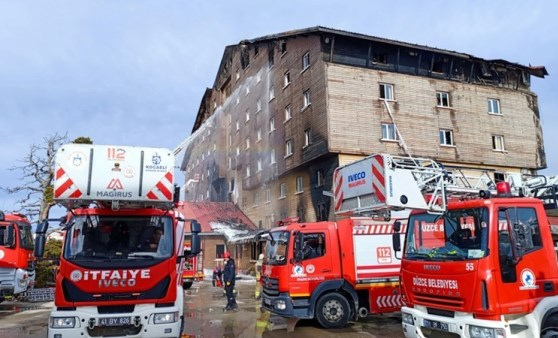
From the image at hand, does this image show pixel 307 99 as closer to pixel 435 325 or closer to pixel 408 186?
pixel 408 186

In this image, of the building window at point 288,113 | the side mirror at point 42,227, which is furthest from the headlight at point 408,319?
the building window at point 288,113

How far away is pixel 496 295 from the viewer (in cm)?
570

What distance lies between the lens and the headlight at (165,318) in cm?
626

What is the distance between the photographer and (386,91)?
80.6ft

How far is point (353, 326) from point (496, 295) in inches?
202

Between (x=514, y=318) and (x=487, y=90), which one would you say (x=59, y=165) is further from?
(x=487, y=90)

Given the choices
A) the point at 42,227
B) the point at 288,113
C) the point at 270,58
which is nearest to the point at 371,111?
the point at 288,113

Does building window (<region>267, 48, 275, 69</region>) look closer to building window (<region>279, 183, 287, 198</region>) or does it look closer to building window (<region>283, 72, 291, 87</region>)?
building window (<region>283, 72, 291, 87</region>)

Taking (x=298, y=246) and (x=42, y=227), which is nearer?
(x=42, y=227)

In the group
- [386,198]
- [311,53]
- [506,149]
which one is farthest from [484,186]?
[506,149]

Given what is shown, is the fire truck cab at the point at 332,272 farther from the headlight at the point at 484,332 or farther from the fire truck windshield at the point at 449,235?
the headlight at the point at 484,332

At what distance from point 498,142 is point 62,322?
88.1 feet

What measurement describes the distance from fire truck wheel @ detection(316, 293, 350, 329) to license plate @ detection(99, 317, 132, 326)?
16.2ft

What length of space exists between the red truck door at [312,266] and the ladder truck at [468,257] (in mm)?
3217
